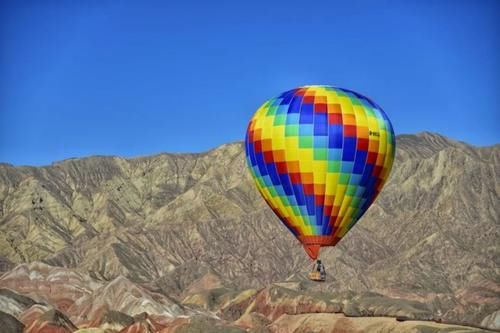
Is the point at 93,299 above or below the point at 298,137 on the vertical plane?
below

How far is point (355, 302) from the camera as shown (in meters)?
134

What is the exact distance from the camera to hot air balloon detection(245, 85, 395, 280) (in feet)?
223

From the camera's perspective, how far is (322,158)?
223ft

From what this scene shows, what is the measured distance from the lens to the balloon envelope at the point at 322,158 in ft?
223

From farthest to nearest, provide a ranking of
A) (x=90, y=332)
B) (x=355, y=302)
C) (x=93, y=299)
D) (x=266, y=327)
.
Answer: (x=93, y=299), (x=355, y=302), (x=266, y=327), (x=90, y=332)

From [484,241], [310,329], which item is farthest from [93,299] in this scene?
[484,241]

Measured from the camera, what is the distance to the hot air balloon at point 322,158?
67.9 m

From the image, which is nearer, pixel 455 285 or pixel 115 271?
pixel 455 285

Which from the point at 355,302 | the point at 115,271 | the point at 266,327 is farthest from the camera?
the point at 115,271

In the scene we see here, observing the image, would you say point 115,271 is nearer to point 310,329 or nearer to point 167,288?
point 167,288

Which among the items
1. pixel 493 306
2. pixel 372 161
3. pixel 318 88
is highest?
pixel 318 88

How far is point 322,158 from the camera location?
68.1 meters

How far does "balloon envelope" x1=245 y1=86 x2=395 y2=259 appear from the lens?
67938 millimetres

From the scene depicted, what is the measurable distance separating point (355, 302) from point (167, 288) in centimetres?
6355
